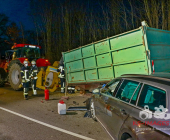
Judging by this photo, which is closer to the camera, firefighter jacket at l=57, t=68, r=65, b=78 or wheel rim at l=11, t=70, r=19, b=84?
firefighter jacket at l=57, t=68, r=65, b=78

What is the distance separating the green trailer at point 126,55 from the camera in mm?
5754

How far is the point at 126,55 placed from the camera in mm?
6270

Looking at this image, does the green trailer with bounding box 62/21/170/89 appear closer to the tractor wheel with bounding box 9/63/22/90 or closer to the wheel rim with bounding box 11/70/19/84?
the tractor wheel with bounding box 9/63/22/90

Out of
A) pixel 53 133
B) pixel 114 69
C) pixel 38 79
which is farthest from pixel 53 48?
pixel 53 133

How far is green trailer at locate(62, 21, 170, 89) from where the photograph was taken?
5754mm

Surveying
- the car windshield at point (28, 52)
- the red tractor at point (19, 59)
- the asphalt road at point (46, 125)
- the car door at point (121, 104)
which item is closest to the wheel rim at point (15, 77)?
the red tractor at point (19, 59)

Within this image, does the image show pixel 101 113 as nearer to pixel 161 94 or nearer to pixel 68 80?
pixel 161 94

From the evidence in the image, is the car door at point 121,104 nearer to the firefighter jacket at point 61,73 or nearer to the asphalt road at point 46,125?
the asphalt road at point 46,125

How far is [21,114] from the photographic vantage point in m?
5.64

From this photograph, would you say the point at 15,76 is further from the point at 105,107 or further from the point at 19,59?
the point at 105,107

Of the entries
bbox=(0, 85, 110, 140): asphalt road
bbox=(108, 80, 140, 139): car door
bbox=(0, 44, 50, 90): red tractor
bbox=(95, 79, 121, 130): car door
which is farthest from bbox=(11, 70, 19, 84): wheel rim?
bbox=(108, 80, 140, 139): car door

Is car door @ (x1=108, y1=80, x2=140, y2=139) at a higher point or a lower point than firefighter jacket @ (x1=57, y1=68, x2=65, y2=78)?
lower

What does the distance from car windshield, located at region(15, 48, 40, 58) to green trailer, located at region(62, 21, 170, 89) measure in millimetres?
3941

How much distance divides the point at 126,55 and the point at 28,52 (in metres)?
6.81
